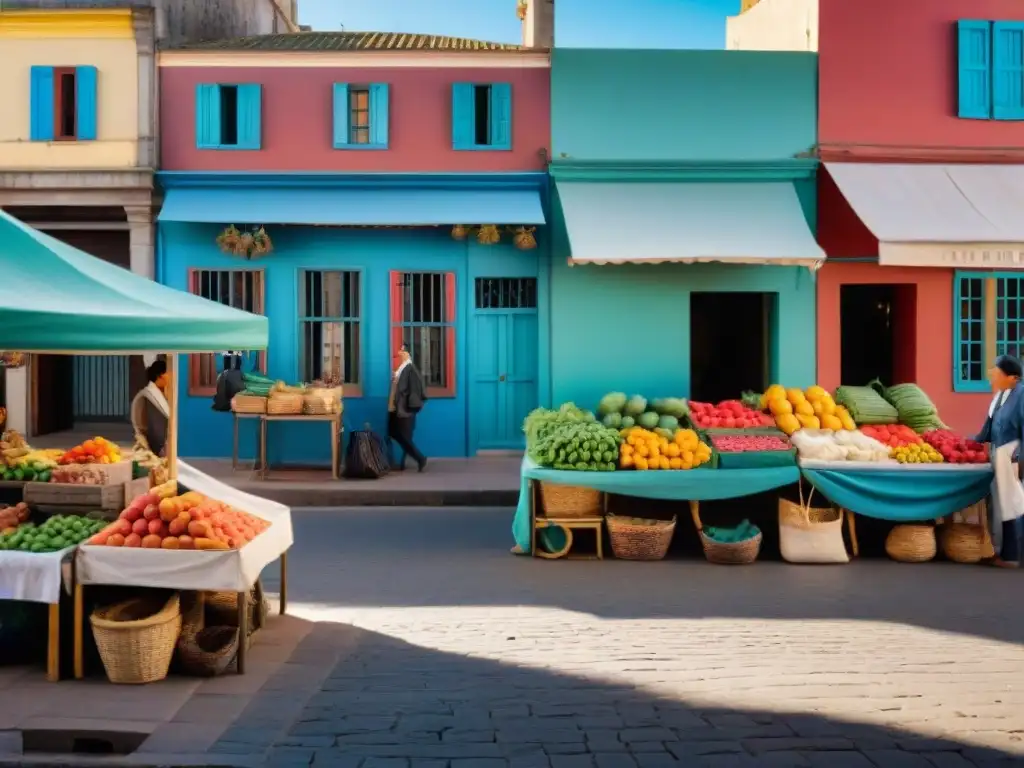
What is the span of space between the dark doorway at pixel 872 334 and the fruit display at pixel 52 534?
13663 mm

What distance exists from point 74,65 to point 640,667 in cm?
1433

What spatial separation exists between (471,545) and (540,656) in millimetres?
3903

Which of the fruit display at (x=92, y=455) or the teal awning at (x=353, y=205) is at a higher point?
the teal awning at (x=353, y=205)

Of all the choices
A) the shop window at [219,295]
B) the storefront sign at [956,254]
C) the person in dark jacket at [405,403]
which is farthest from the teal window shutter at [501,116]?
the storefront sign at [956,254]

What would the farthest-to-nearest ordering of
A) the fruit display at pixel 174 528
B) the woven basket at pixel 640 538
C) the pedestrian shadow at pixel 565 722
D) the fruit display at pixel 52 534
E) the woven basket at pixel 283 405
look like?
1. the woven basket at pixel 283 405
2. the woven basket at pixel 640 538
3. the fruit display at pixel 52 534
4. the fruit display at pixel 174 528
5. the pedestrian shadow at pixel 565 722

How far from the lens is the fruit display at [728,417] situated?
10.9 metres

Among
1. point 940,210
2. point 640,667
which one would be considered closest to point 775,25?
point 940,210

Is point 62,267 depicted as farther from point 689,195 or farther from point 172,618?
point 689,195

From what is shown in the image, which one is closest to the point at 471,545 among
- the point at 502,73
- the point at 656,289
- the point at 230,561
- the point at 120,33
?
the point at 230,561

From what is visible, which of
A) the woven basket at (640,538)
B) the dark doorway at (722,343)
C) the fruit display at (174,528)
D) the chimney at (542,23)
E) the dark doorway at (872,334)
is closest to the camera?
the fruit display at (174,528)

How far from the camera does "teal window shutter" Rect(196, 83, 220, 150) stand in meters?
16.5

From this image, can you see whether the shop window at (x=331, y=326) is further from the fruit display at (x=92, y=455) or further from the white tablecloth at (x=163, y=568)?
the white tablecloth at (x=163, y=568)

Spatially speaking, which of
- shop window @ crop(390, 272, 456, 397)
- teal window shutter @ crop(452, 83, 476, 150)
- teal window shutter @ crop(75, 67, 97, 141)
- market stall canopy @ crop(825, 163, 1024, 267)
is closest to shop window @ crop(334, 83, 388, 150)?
teal window shutter @ crop(452, 83, 476, 150)

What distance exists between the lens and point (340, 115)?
16438mm
